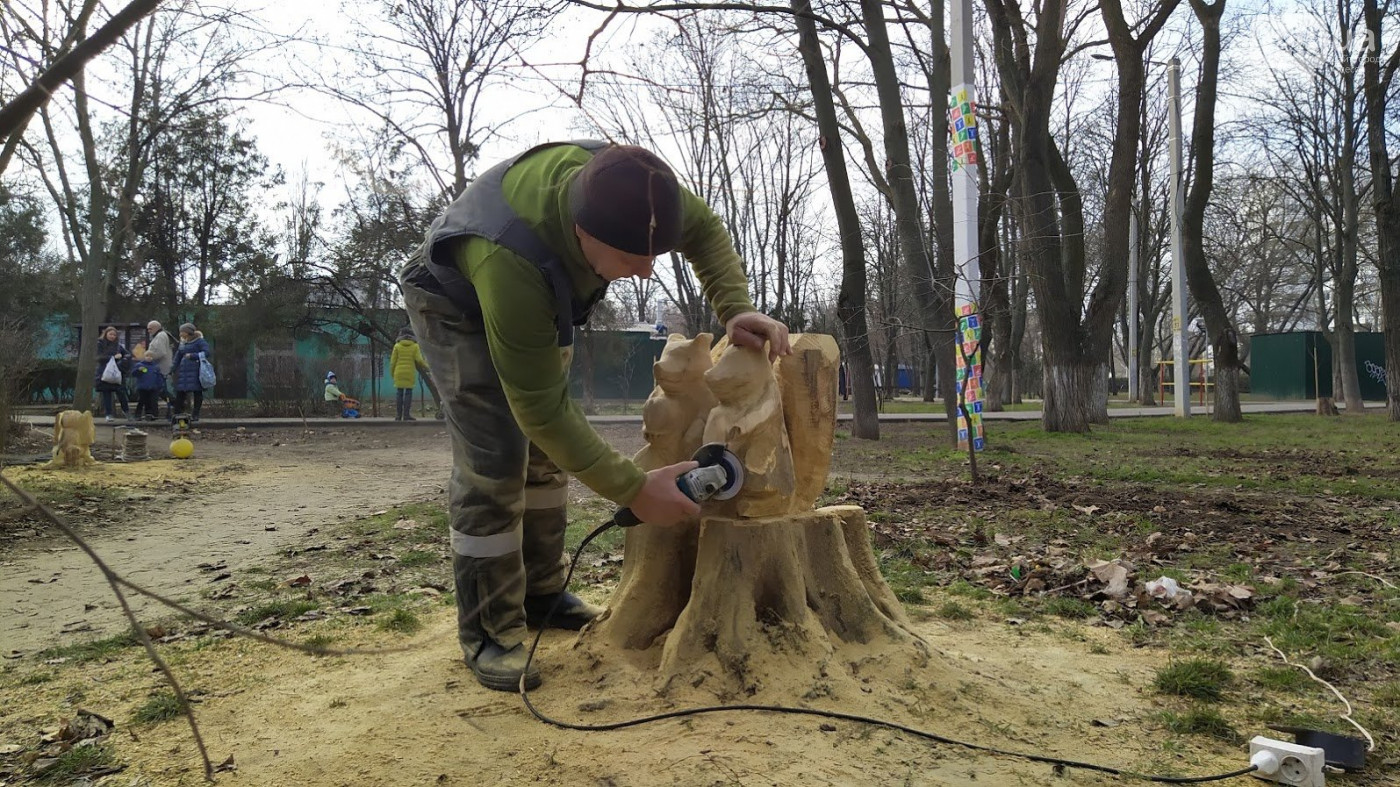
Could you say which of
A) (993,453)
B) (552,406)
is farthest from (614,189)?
(993,453)

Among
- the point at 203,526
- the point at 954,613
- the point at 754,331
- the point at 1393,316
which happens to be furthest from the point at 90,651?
the point at 1393,316

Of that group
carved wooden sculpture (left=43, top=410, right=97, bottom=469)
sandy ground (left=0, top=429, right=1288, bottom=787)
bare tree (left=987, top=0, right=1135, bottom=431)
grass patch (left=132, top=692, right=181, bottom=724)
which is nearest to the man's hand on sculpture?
sandy ground (left=0, top=429, right=1288, bottom=787)

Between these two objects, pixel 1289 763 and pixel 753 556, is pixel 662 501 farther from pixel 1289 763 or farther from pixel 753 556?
pixel 1289 763

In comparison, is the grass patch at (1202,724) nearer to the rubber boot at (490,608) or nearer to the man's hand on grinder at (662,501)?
the man's hand on grinder at (662,501)

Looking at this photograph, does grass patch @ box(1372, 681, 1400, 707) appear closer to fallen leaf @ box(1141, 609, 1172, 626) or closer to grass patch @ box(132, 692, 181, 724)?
fallen leaf @ box(1141, 609, 1172, 626)

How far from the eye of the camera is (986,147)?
69.4 feet

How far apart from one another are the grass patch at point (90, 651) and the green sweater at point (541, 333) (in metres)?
2.32

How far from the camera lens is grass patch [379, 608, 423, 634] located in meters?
3.75

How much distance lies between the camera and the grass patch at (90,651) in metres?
3.44

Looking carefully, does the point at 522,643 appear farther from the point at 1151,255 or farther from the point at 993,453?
the point at 1151,255

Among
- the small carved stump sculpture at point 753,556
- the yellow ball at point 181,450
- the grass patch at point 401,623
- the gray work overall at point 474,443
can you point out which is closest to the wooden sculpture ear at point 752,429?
the small carved stump sculpture at point 753,556

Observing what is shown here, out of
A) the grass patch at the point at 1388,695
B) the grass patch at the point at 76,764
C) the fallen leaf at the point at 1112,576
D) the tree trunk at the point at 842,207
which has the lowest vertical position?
the grass patch at the point at 76,764

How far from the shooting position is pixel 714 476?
2.65 metres

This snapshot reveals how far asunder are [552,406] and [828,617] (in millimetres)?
1197
